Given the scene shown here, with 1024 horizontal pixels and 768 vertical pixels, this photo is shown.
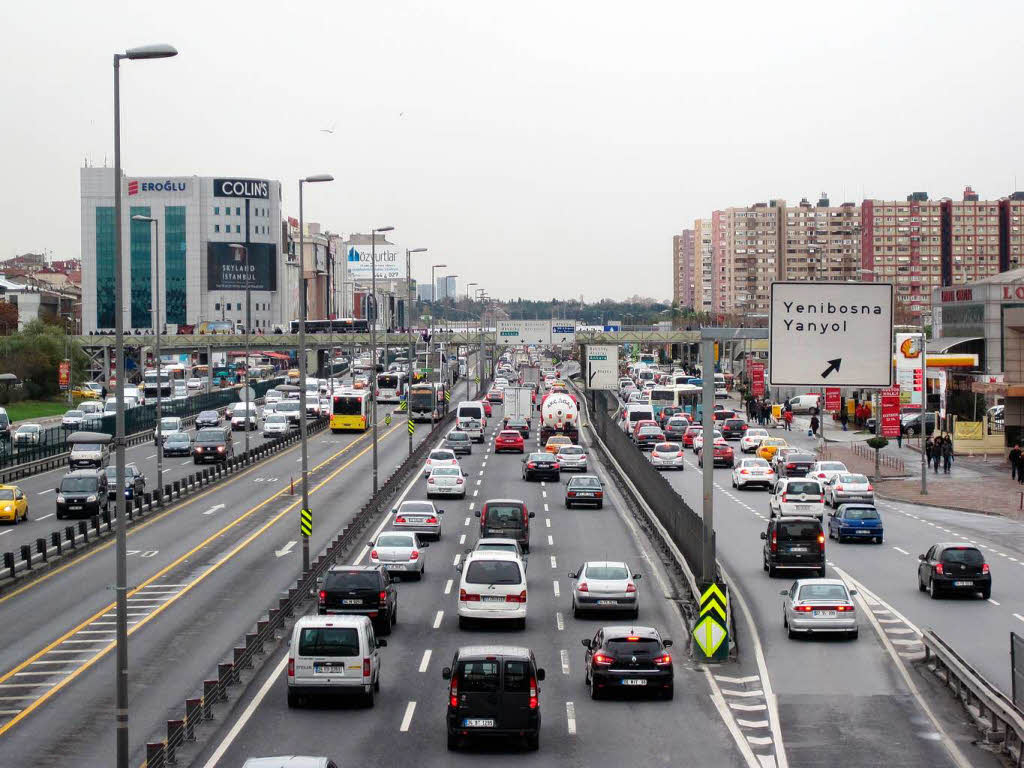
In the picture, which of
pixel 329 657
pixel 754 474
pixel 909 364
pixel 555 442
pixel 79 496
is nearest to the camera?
pixel 329 657

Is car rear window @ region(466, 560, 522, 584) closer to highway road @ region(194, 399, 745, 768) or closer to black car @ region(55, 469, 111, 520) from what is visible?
highway road @ region(194, 399, 745, 768)

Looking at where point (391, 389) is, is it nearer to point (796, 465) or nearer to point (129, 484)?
point (796, 465)

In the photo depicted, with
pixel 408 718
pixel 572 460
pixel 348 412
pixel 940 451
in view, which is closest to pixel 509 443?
pixel 572 460

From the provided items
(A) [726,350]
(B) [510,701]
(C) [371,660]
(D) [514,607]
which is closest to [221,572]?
(D) [514,607]

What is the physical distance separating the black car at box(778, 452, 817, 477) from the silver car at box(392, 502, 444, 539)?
2163 cm

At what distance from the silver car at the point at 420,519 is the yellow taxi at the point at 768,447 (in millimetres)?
31018

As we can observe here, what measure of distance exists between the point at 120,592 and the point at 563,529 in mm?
29416

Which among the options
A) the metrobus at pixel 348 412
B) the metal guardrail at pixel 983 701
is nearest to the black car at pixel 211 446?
the metrobus at pixel 348 412

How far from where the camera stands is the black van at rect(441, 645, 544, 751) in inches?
792

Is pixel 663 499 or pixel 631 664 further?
pixel 663 499

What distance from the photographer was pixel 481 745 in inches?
814

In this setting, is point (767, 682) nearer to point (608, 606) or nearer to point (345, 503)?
point (608, 606)

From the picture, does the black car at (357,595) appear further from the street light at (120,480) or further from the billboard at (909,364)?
the billboard at (909,364)

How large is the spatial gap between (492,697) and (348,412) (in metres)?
68.4
